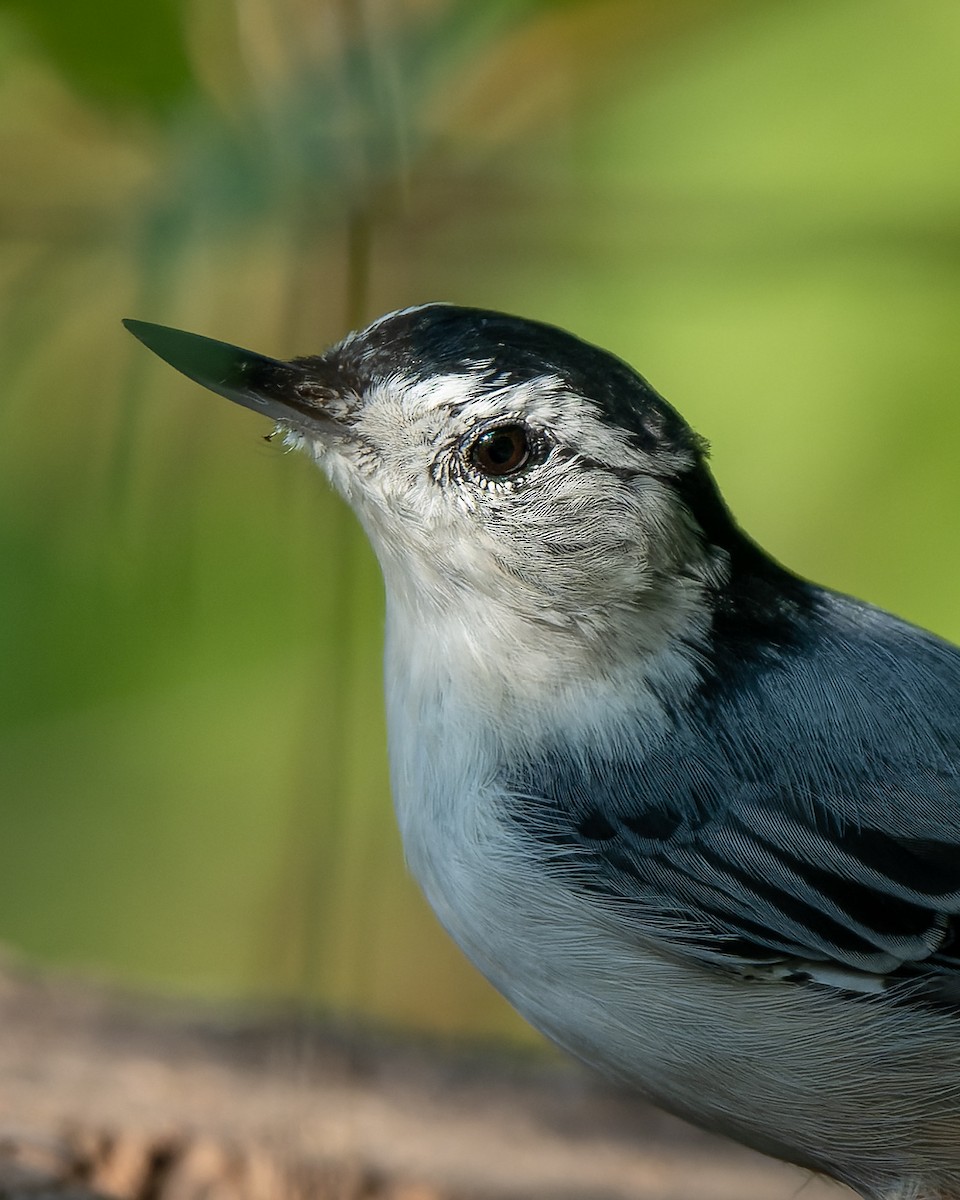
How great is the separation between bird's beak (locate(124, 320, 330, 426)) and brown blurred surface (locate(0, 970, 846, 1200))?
0.95m

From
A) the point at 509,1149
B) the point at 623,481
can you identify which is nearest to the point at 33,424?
the point at 623,481

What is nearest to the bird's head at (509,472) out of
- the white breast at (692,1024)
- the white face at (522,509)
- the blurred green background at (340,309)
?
the white face at (522,509)

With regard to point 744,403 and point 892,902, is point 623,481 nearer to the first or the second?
point 892,902

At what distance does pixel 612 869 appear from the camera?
1554 millimetres

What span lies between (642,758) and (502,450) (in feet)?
1.32

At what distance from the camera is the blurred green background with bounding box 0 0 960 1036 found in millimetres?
1669

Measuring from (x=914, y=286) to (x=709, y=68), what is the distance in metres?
0.50

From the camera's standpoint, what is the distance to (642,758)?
1579mm

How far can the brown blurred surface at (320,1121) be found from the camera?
2047 millimetres

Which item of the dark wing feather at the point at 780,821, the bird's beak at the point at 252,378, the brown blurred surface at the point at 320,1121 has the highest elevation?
the bird's beak at the point at 252,378

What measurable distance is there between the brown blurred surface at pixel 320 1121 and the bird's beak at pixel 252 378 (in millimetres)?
947

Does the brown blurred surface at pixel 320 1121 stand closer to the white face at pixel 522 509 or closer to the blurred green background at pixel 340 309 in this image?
the blurred green background at pixel 340 309

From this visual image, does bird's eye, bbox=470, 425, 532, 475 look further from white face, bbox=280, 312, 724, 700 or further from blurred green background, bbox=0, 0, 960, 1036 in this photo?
blurred green background, bbox=0, 0, 960, 1036

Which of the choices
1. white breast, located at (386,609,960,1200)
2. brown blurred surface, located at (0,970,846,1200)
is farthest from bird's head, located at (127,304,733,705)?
brown blurred surface, located at (0,970,846,1200)
